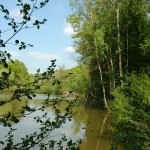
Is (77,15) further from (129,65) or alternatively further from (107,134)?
(107,134)

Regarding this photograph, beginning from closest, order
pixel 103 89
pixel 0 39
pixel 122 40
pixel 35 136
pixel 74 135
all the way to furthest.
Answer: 1. pixel 0 39
2. pixel 35 136
3. pixel 74 135
4. pixel 122 40
5. pixel 103 89

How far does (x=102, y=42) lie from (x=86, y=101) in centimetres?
1067

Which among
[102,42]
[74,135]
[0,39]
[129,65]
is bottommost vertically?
[74,135]

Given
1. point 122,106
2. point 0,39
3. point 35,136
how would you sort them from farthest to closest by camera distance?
1. point 122,106
2. point 35,136
3. point 0,39

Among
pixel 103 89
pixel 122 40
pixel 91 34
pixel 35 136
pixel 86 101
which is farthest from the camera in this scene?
pixel 86 101

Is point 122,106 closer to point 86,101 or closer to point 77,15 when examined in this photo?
point 77,15

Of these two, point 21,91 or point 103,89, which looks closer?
point 21,91

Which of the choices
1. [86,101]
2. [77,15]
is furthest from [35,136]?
[86,101]

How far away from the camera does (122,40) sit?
29.4 meters

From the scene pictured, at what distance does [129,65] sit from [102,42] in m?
3.33

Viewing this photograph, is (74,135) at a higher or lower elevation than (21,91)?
lower

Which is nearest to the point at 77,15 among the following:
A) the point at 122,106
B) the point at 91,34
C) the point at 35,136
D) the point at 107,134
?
the point at 91,34

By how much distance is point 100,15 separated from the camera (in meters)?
30.2

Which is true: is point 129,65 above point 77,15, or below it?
below
